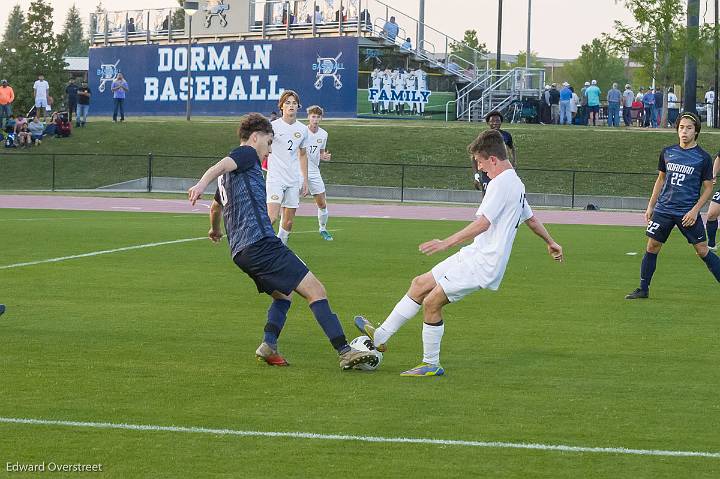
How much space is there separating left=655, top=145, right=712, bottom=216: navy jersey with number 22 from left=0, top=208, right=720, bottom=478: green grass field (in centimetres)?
110

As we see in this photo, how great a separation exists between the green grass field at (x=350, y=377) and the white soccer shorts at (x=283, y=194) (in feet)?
4.49

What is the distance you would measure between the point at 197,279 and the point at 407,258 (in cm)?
428

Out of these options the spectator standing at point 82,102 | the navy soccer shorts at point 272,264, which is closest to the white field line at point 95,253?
the navy soccer shorts at point 272,264

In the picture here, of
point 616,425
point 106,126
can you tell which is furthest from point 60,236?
point 106,126

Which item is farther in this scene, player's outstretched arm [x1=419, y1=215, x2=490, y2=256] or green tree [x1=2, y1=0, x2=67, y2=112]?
green tree [x1=2, y1=0, x2=67, y2=112]

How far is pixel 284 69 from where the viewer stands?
189 feet

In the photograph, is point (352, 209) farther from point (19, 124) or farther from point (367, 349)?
point (367, 349)

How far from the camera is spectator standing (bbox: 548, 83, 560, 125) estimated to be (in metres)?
52.2

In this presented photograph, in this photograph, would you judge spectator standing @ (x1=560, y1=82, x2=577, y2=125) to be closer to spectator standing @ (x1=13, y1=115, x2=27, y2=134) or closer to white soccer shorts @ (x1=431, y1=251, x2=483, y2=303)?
spectator standing @ (x1=13, y1=115, x2=27, y2=134)

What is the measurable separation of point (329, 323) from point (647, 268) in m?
5.93

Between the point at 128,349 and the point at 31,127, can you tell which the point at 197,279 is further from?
the point at 31,127

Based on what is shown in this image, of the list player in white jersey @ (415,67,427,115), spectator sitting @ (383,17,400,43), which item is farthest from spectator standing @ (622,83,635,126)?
spectator sitting @ (383,17,400,43)

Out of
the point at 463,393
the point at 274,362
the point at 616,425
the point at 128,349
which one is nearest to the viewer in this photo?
the point at 616,425

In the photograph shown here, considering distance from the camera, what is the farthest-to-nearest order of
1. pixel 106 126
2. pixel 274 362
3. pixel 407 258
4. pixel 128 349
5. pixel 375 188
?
pixel 106 126
pixel 375 188
pixel 407 258
pixel 128 349
pixel 274 362
